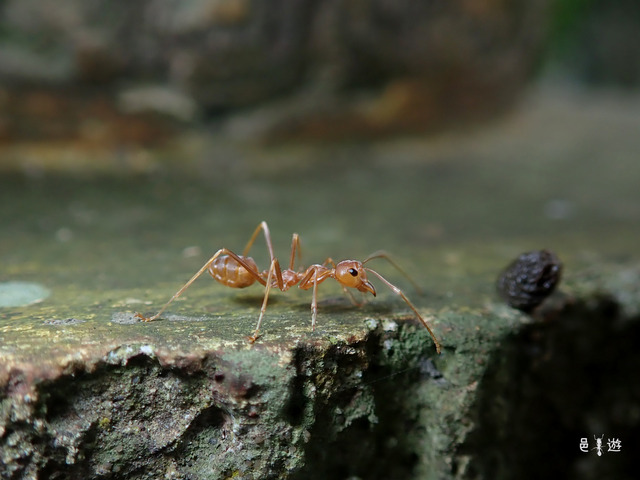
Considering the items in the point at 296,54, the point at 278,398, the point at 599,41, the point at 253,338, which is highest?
the point at 599,41

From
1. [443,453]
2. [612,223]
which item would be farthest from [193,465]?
[612,223]

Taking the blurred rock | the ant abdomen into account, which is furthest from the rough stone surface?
the blurred rock

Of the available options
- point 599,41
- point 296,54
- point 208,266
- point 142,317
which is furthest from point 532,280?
point 599,41

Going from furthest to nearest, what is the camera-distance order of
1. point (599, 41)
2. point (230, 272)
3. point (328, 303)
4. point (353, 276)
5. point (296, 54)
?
point (599, 41) → point (296, 54) → point (328, 303) → point (230, 272) → point (353, 276)

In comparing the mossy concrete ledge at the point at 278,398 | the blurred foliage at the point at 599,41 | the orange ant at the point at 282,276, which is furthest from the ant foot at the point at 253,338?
the blurred foliage at the point at 599,41

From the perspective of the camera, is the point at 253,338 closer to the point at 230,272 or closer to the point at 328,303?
the point at 230,272

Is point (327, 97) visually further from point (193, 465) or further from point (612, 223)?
point (193, 465)
